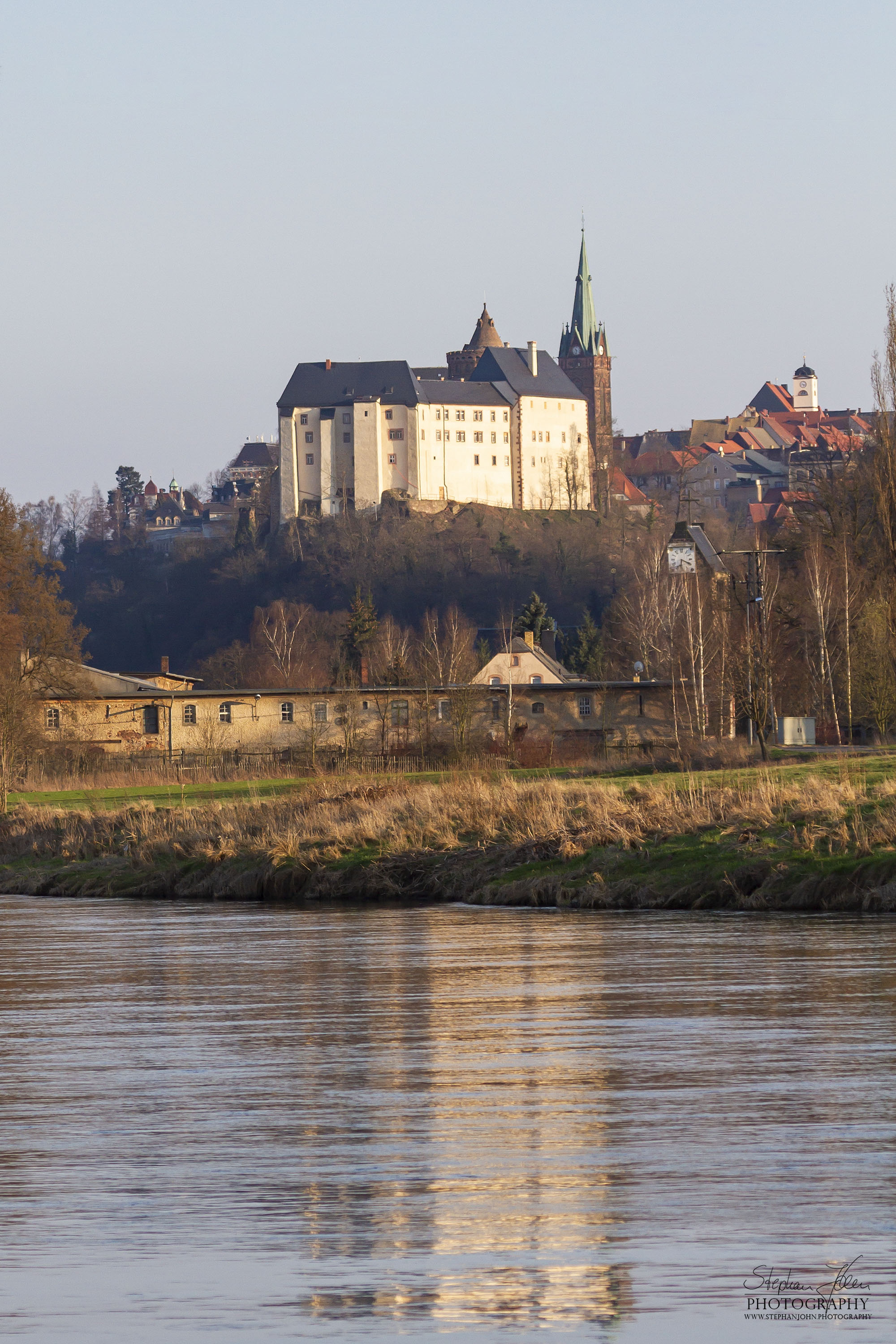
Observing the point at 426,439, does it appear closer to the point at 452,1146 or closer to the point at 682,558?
the point at 682,558

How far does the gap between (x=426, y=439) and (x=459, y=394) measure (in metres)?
7.11

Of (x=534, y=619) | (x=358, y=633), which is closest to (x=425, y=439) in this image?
(x=358, y=633)

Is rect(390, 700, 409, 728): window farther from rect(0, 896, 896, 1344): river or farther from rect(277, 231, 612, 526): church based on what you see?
rect(277, 231, 612, 526): church

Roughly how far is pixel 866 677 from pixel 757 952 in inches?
1472

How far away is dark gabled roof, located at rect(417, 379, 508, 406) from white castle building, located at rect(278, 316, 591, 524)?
0.14 meters

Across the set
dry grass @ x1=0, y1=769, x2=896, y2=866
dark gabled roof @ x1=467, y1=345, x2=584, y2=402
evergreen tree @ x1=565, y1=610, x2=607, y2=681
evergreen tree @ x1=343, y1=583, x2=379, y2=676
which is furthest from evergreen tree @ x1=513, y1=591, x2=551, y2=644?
dry grass @ x1=0, y1=769, x2=896, y2=866

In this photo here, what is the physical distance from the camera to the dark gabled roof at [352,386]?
17938 cm

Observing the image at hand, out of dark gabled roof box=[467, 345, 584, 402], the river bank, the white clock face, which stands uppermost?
dark gabled roof box=[467, 345, 584, 402]

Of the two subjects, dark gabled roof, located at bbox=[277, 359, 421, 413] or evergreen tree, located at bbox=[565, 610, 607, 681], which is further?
dark gabled roof, located at bbox=[277, 359, 421, 413]

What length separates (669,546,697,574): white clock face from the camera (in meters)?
47.0

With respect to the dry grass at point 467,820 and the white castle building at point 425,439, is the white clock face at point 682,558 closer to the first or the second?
the dry grass at point 467,820

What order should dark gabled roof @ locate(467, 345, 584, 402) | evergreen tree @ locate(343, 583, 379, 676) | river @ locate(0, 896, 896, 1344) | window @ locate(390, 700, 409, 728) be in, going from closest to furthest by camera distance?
river @ locate(0, 896, 896, 1344)
window @ locate(390, 700, 409, 728)
evergreen tree @ locate(343, 583, 379, 676)
dark gabled roof @ locate(467, 345, 584, 402)

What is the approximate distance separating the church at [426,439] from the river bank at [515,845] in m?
137

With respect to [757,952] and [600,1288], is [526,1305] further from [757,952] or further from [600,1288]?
[757,952]
